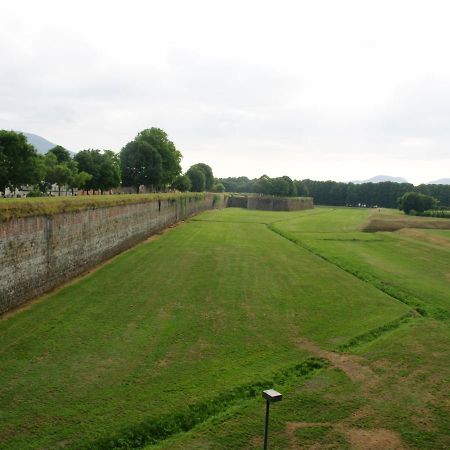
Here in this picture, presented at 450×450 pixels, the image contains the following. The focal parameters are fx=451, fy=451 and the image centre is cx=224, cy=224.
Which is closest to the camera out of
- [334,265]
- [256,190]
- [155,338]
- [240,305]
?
[155,338]

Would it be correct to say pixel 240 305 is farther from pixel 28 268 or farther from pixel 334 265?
pixel 334 265

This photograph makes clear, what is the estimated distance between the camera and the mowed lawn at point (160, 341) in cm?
877

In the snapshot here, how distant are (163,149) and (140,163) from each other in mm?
5579

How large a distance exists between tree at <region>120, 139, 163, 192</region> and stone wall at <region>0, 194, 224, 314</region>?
81.7 feet

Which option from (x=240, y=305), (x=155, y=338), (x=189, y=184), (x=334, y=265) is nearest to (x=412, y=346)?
(x=240, y=305)

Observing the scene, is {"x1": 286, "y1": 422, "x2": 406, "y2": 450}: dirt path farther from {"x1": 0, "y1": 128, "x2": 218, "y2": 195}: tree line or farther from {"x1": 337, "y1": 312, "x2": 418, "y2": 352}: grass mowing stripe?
{"x1": 0, "y1": 128, "x2": 218, "y2": 195}: tree line

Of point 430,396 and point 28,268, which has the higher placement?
point 28,268

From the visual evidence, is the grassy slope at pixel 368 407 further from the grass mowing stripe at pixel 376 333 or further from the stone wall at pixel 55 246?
the stone wall at pixel 55 246

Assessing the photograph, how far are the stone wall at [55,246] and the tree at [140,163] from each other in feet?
81.7

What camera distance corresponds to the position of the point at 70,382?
9.95 metres

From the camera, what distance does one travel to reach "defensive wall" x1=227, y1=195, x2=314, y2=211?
92000mm

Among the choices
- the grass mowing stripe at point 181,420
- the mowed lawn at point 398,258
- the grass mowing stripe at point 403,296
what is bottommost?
the grass mowing stripe at point 181,420

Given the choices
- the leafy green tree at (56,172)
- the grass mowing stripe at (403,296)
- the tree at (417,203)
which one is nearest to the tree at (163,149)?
the leafy green tree at (56,172)

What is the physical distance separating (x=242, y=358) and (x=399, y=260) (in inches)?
780
